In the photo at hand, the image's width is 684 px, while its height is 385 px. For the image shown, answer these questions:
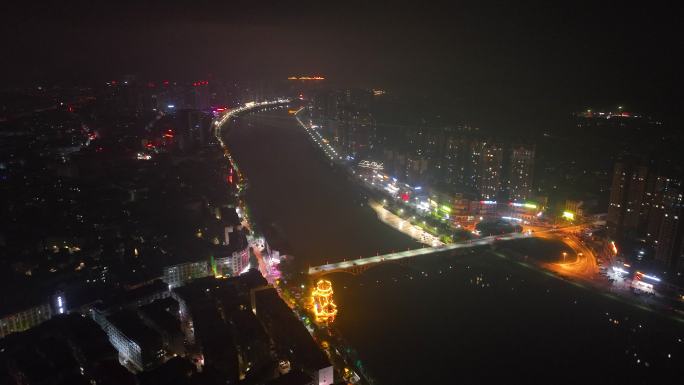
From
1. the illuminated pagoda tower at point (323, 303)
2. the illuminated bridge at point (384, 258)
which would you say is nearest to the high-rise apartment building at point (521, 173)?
the illuminated bridge at point (384, 258)

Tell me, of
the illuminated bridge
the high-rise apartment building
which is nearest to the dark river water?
the illuminated bridge

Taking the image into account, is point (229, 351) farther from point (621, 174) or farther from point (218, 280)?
point (621, 174)

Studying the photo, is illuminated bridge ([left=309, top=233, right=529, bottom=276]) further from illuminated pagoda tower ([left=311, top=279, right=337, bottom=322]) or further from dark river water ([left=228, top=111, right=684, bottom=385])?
illuminated pagoda tower ([left=311, top=279, right=337, bottom=322])

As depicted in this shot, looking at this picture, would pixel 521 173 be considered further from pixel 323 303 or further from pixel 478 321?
pixel 323 303

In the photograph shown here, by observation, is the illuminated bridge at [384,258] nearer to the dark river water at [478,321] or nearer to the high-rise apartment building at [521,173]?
the dark river water at [478,321]

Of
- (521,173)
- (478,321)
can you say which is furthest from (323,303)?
(521,173)
